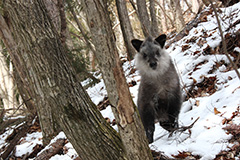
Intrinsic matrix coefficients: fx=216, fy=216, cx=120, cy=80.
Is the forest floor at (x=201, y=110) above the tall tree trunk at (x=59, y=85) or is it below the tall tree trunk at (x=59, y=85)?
below

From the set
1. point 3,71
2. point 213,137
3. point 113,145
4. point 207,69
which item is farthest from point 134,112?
point 3,71

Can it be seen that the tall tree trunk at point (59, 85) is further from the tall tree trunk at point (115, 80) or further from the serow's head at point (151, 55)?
the serow's head at point (151, 55)

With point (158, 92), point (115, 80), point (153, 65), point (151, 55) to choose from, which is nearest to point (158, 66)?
point (153, 65)

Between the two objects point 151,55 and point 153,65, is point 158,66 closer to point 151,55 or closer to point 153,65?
point 153,65

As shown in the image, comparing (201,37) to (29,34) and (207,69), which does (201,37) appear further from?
(29,34)

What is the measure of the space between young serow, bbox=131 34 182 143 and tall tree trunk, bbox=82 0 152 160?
166cm

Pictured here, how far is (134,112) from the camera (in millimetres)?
2268

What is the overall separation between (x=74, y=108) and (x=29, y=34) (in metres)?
0.99

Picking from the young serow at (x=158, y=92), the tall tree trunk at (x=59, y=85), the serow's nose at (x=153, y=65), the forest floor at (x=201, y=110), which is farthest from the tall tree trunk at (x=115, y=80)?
the serow's nose at (x=153, y=65)

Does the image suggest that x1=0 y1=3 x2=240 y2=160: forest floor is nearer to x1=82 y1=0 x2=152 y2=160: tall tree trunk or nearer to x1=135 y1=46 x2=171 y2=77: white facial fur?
x1=135 y1=46 x2=171 y2=77: white facial fur

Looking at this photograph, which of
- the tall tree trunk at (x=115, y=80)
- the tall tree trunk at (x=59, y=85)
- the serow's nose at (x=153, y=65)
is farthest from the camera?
the serow's nose at (x=153, y=65)

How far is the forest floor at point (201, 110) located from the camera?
113 inches

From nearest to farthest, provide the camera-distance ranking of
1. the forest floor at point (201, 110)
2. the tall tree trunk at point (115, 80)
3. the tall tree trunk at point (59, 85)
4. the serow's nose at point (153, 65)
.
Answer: the tall tree trunk at point (115, 80) < the tall tree trunk at point (59, 85) < the forest floor at point (201, 110) < the serow's nose at point (153, 65)

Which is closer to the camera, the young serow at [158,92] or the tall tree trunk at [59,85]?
the tall tree trunk at [59,85]
